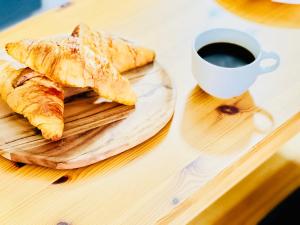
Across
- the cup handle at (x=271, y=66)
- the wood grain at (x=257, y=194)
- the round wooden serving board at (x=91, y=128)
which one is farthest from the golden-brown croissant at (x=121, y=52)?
the wood grain at (x=257, y=194)

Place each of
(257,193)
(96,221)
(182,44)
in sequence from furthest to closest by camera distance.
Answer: (257,193) < (182,44) < (96,221)

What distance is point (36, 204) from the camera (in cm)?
61

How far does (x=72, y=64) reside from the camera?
0.67m

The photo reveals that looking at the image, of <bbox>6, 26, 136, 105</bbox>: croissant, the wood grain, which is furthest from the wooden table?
the wood grain

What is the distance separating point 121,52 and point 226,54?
0.18m

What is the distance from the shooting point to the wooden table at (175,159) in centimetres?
60

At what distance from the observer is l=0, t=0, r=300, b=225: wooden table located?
0.60 meters

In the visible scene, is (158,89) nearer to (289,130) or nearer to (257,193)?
(289,130)

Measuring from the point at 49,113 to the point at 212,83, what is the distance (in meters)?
0.26

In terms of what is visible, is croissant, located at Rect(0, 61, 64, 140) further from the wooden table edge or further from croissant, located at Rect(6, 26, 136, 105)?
the wooden table edge

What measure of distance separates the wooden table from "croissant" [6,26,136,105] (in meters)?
0.10

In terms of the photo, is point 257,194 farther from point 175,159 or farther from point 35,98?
point 35,98

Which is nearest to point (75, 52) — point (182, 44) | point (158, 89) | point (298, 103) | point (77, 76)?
point (77, 76)

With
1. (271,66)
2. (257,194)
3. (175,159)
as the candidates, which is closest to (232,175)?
(175,159)
